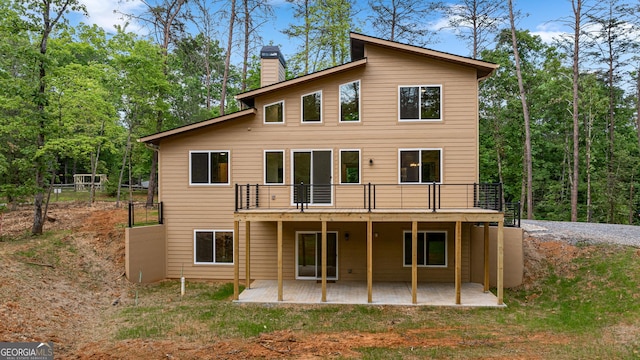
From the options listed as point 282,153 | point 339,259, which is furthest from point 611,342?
point 282,153

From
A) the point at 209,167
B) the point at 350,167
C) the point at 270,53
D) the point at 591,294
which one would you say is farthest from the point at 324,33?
the point at 591,294

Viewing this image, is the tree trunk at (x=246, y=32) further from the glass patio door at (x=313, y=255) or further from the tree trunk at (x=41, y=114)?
the glass patio door at (x=313, y=255)

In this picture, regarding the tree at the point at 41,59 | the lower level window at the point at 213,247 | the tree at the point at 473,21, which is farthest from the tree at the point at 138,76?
the tree at the point at 473,21

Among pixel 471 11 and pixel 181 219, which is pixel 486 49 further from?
pixel 181 219

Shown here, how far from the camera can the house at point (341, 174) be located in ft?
38.2

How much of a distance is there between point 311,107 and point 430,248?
601 cm

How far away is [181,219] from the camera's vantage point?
41.1 feet

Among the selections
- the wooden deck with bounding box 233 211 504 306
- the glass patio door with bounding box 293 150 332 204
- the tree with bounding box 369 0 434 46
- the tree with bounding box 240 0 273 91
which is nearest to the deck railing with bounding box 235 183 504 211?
the glass patio door with bounding box 293 150 332 204

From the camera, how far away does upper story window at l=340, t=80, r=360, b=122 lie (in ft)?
39.4

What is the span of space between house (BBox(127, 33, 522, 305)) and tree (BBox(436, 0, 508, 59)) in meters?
11.5

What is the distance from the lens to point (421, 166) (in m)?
11.7

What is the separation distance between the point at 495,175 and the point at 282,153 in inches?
684

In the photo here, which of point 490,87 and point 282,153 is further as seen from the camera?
point 490,87

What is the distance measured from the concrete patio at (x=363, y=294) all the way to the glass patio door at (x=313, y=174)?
271cm
